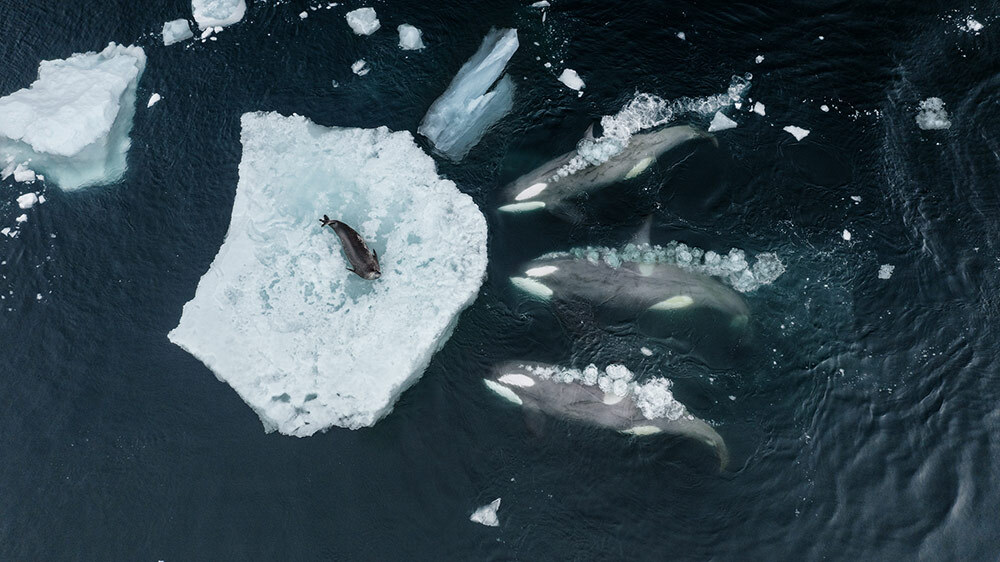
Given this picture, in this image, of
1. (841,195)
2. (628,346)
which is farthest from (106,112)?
(841,195)

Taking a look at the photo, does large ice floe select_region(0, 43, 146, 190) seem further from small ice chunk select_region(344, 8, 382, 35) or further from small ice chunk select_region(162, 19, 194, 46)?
small ice chunk select_region(344, 8, 382, 35)

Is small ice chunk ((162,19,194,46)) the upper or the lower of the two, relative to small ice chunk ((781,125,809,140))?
lower

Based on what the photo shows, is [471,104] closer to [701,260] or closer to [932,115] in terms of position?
[701,260]

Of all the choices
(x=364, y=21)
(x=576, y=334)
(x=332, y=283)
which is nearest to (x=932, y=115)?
(x=576, y=334)

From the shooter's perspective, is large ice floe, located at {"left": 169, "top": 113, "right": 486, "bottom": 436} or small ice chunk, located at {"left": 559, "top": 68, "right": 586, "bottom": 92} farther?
small ice chunk, located at {"left": 559, "top": 68, "right": 586, "bottom": 92}

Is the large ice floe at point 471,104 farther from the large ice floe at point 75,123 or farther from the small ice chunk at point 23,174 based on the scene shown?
the small ice chunk at point 23,174

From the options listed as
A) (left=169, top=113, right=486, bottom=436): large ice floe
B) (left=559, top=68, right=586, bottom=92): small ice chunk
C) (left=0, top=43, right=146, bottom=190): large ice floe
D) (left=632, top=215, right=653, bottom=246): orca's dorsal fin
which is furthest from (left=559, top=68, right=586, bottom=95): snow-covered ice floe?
(left=0, top=43, right=146, bottom=190): large ice floe

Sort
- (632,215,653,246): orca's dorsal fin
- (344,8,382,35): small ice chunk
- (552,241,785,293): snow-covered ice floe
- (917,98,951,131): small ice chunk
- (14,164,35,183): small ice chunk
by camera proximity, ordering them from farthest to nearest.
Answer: (344,8,382,35): small ice chunk, (14,164,35,183): small ice chunk, (917,98,951,131): small ice chunk, (632,215,653,246): orca's dorsal fin, (552,241,785,293): snow-covered ice floe

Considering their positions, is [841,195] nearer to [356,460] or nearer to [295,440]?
[356,460]
